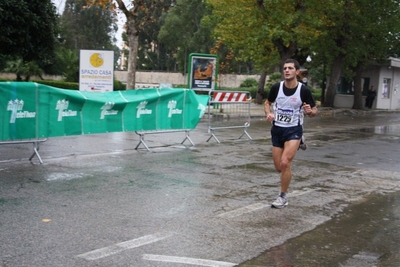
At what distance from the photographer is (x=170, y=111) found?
43.2ft

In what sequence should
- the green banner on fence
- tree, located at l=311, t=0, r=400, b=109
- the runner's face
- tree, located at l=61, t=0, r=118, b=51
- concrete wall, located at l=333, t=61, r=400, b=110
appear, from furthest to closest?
tree, located at l=61, t=0, r=118, b=51 < concrete wall, located at l=333, t=61, r=400, b=110 < tree, located at l=311, t=0, r=400, b=109 < the green banner on fence < the runner's face

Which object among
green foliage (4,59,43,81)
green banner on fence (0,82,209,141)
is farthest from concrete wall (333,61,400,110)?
green banner on fence (0,82,209,141)

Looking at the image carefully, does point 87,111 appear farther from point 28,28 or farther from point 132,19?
point 132,19

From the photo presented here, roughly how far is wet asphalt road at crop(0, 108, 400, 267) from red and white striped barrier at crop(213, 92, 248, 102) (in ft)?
9.93

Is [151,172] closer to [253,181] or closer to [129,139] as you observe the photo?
[253,181]

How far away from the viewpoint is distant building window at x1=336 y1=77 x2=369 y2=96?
3925 cm

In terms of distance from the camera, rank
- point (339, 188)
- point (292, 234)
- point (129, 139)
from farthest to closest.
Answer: point (129, 139) → point (339, 188) → point (292, 234)

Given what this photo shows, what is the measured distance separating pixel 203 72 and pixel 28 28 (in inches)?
487

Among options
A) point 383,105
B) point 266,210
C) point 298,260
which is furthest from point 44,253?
point 383,105

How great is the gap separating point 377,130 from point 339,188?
13046mm

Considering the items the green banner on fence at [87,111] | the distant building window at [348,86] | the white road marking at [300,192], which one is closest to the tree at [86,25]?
the distant building window at [348,86]

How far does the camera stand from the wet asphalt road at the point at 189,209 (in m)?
5.39

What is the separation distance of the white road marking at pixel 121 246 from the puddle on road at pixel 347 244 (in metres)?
1.11

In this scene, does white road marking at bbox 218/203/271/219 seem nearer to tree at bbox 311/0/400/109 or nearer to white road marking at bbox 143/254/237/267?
white road marking at bbox 143/254/237/267
